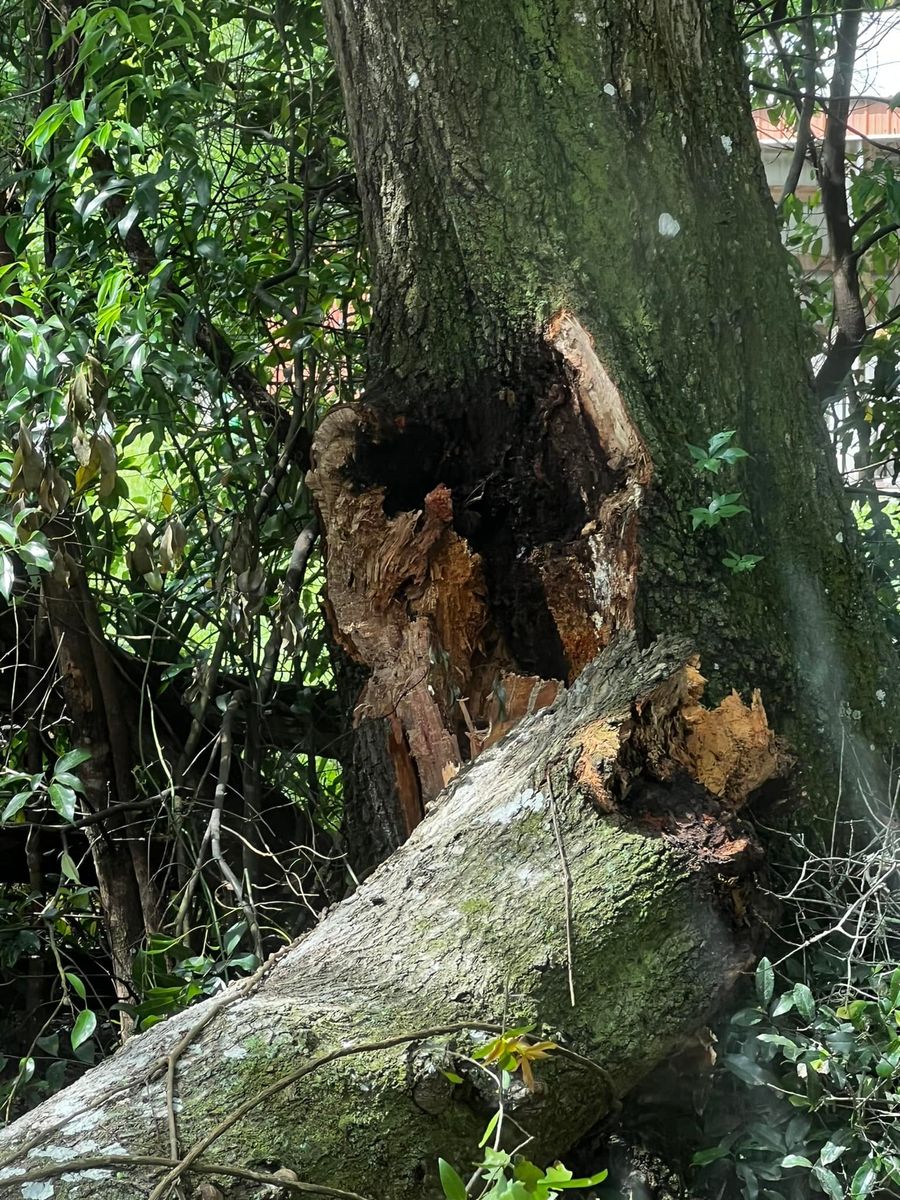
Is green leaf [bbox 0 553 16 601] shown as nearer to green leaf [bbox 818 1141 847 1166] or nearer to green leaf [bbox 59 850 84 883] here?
green leaf [bbox 59 850 84 883]

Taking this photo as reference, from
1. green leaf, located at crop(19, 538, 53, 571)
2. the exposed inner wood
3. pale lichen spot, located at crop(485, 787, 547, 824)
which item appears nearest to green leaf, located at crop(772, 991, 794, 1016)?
pale lichen spot, located at crop(485, 787, 547, 824)

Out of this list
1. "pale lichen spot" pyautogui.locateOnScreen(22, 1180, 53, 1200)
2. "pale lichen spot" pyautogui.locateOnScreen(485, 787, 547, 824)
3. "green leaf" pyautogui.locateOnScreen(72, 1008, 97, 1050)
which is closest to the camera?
"pale lichen spot" pyautogui.locateOnScreen(22, 1180, 53, 1200)

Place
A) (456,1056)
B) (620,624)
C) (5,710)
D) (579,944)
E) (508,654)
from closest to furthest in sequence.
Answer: (456,1056) < (579,944) < (620,624) < (508,654) < (5,710)

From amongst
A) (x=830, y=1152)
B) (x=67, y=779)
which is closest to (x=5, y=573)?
(x=67, y=779)

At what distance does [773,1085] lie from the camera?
172 centimetres

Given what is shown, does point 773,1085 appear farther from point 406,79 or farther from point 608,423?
point 406,79

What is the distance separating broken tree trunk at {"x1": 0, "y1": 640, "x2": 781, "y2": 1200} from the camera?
1.41 m

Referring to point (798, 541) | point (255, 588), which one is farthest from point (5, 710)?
point (798, 541)

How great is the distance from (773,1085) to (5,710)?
2.06 metres

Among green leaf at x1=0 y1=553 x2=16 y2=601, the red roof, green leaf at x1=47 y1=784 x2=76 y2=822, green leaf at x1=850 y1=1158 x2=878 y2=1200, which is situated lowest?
green leaf at x1=850 y1=1158 x2=878 y2=1200

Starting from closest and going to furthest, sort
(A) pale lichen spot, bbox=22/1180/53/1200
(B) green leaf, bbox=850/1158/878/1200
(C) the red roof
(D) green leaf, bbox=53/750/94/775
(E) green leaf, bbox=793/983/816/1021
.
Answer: (A) pale lichen spot, bbox=22/1180/53/1200 < (B) green leaf, bbox=850/1158/878/1200 < (E) green leaf, bbox=793/983/816/1021 < (D) green leaf, bbox=53/750/94/775 < (C) the red roof

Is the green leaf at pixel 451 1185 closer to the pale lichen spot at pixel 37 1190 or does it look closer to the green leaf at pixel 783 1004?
the pale lichen spot at pixel 37 1190

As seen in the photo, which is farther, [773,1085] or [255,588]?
[255,588]

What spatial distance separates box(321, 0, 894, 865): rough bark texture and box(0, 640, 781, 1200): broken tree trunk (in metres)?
0.21
